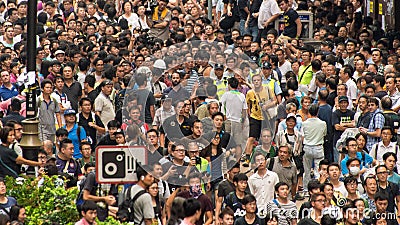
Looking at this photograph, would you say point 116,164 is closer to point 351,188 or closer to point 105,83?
point 351,188

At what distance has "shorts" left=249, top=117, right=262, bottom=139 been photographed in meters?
20.7

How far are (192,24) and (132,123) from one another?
287 inches

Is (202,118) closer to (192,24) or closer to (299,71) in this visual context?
(299,71)

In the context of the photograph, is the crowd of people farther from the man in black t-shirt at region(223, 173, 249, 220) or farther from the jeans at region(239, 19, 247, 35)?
the jeans at region(239, 19, 247, 35)

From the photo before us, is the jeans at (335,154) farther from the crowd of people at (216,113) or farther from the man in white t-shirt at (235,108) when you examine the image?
the man in white t-shirt at (235,108)

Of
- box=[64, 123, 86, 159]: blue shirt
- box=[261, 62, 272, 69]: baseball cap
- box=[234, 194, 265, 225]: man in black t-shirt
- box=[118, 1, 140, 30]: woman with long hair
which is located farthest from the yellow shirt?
box=[118, 1, 140, 30]: woman with long hair

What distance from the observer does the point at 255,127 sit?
20812 millimetres

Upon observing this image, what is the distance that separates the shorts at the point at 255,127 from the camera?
20.7m

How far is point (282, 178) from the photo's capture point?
18.5 meters

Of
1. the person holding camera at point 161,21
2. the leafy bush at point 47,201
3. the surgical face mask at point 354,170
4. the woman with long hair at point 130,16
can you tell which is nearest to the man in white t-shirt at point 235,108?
the surgical face mask at point 354,170

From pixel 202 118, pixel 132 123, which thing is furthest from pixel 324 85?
pixel 132 123

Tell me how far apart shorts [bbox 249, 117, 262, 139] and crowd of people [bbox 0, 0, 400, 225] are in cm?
3

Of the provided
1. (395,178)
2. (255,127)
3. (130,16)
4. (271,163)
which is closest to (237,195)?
(271,163)

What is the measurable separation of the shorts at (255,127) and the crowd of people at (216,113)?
34 millimetres
